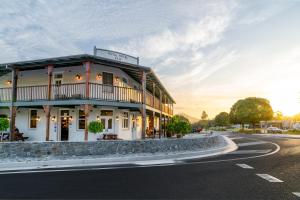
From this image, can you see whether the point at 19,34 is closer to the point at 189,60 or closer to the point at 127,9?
the point at 127,9

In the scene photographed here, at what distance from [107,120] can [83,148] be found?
7.91m

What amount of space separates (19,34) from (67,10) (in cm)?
736

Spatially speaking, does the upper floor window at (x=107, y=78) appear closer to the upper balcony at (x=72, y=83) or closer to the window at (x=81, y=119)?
the upper balcony at (x=72, y=83)

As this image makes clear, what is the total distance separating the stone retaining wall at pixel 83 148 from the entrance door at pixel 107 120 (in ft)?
23.7

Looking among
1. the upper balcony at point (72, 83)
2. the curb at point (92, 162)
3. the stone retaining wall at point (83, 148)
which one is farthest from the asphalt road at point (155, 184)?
the upper balcony at point (72, 83)

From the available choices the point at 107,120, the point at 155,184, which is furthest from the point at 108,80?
the point at 155,184

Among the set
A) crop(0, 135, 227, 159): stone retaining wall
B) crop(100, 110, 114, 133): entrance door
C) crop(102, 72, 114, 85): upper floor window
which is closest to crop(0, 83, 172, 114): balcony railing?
crop(102, 72, 114, 85): upper floor window

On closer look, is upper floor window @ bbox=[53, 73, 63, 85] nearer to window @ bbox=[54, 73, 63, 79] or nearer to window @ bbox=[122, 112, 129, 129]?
window @ bbox=[54, 73, 63, 79]

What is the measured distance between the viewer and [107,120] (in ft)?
74.5

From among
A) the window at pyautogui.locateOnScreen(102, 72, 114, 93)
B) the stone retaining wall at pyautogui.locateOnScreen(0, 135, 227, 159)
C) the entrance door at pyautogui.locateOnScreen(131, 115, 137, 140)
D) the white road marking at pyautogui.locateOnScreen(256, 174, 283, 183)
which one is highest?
the window at pyautogui.locateOnScreen(102, 72, 114, 93)

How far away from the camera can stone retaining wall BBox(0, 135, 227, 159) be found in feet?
46.8

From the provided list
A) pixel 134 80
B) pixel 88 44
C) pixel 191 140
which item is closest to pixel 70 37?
pixel 88 44

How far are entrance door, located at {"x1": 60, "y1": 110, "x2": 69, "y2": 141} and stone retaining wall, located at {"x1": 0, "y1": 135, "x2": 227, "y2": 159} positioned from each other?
809 centimetres

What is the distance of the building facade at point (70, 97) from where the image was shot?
19.9m
